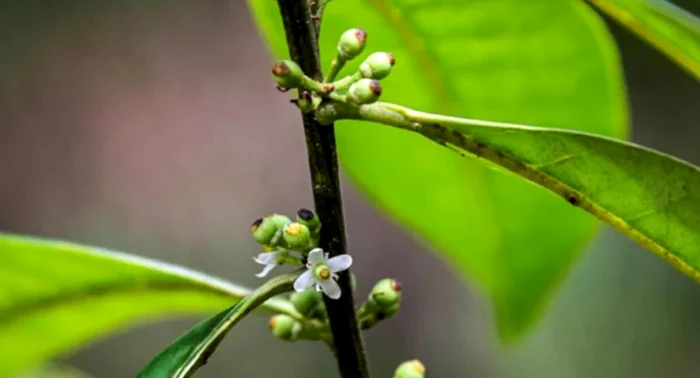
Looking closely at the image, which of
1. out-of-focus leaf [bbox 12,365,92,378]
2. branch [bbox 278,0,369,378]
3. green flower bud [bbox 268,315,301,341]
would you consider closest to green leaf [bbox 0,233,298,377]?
green flower bud [bbox 268,315,301,341]

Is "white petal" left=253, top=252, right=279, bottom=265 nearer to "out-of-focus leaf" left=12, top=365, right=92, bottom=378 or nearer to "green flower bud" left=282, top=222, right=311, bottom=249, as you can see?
"green flower bud" left=282, top=222, right=311, bottom=249

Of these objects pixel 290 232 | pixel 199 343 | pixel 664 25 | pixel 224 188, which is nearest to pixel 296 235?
pixel 290 232

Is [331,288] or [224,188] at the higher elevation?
[331,288]

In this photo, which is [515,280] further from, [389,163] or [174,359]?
[174,359]

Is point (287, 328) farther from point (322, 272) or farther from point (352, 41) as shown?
point (352, 41)

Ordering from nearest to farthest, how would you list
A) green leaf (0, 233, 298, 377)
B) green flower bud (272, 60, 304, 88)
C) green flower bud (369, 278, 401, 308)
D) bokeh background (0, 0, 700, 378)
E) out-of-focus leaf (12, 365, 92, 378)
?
1. green flower bud (272, 60, 304, 88)
2. green flower bud (369, 278, 401, 308)
3. green leaf (0, 233, 298, 377)
4. out-of-focus leaf (12, 365, 92, 378)
5. bokeh background (0, 0, 700, 378)

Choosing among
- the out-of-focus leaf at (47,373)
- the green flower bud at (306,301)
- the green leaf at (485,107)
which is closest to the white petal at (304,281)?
the green flower bud at (306,301)
